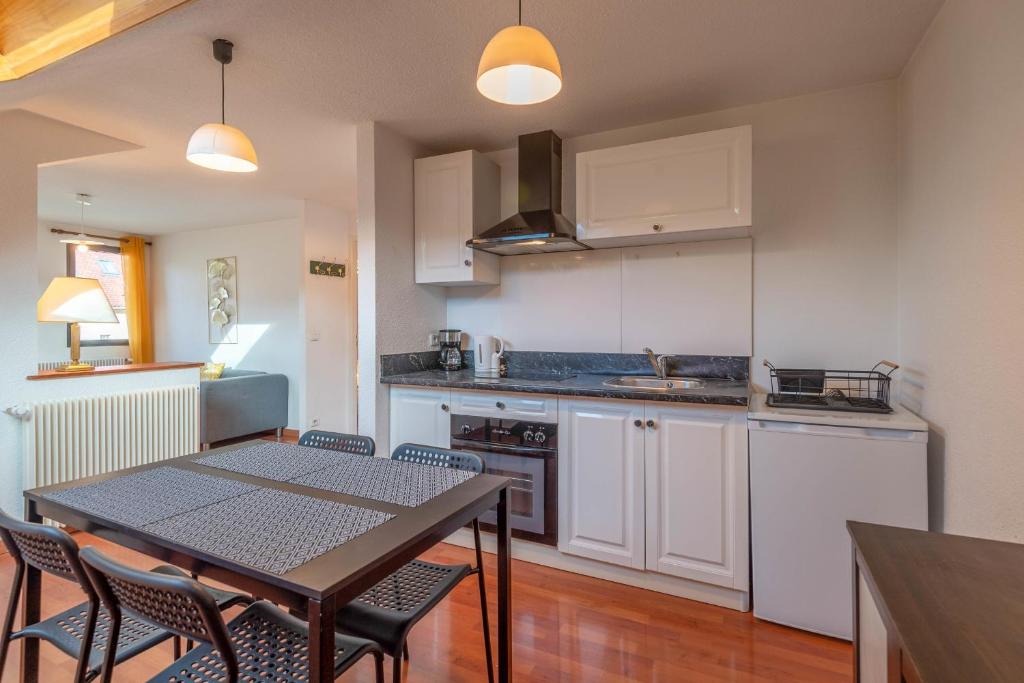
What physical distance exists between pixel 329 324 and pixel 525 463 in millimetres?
3384

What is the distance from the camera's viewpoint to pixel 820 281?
246 cm

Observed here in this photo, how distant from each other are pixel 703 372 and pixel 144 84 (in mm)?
3163

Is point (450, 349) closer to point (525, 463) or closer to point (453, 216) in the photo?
point (453, 216)

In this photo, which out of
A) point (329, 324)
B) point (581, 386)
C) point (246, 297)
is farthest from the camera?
point (246, 297)

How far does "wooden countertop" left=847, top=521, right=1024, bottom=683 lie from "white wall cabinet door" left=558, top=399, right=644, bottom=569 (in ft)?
4.29

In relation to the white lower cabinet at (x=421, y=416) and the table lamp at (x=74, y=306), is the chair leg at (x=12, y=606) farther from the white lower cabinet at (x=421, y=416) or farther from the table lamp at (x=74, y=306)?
the table lamp at (x=74, y=306)

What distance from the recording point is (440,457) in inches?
69.5

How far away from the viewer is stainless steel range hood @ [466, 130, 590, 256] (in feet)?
8.70

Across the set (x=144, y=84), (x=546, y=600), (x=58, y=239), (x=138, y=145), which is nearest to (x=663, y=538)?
(x=546, y=600)

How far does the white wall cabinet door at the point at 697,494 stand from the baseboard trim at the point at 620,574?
2.8 inches

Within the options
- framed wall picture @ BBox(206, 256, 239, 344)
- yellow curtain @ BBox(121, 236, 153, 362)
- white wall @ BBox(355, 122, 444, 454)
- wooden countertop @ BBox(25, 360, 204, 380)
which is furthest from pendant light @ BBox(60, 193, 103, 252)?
white wall @ BBox(355, 122, 444, 454)

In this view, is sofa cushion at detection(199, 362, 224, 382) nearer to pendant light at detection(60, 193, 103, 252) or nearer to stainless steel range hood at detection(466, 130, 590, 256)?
pendant light at detection(60, 193, 103, 252)

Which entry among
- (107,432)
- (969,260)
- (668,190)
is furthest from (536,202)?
(107,432)

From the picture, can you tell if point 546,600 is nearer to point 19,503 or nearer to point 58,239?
point 19,503
